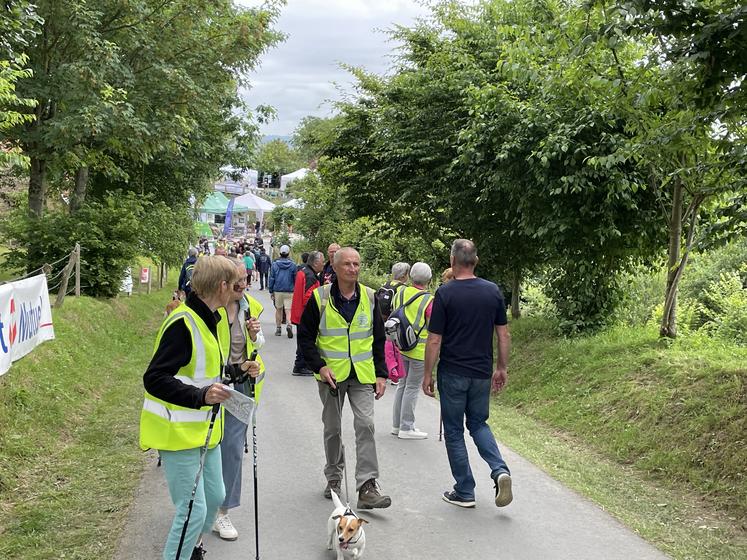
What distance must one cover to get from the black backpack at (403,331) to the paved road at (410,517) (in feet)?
3.41

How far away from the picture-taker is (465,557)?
4703 mm

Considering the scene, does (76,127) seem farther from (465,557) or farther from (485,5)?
(465,557)

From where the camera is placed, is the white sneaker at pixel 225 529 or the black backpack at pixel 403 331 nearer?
the white sneaker at pixel 225 529

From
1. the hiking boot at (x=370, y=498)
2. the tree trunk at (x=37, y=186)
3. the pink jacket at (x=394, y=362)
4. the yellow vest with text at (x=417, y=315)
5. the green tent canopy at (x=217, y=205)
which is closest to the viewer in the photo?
the hiking boot at (x=370, y=498)

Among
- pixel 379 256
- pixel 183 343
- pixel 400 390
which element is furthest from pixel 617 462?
pixel 379 256

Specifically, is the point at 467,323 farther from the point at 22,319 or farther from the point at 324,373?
the point at 22,319

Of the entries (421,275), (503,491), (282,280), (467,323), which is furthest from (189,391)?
(282,280)

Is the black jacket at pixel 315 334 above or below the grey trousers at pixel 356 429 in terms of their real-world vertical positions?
above

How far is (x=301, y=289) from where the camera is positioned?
1116 cm

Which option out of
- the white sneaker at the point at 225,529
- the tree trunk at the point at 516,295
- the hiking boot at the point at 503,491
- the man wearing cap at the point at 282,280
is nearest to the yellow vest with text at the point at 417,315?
the hiking boot at the point at 503,491

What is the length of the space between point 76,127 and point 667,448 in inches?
430

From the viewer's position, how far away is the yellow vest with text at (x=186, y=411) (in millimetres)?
3660

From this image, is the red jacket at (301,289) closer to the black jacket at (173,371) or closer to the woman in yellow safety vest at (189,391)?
the woman in yellow safety vest at (189,391)

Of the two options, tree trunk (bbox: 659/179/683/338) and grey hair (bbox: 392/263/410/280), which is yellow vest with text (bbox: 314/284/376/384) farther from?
tree trunk (bbox: 659/179/683/338)
